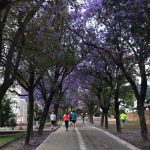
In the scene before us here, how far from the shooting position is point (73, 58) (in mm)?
27078

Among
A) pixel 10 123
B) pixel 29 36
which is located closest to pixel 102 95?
pixel 10 123

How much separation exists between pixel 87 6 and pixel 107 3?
6162mm

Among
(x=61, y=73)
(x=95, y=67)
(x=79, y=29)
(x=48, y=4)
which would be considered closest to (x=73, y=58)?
(x=79, y=29)

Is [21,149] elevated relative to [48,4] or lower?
→ lower

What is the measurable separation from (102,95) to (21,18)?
30.6 metres

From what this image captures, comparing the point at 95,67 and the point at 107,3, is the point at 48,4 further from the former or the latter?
the point at 95,67

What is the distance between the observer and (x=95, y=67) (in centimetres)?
3269

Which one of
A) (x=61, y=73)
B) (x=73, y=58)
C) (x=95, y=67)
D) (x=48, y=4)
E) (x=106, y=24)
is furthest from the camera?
(x=61, y=73)

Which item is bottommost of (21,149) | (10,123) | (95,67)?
(21,149)

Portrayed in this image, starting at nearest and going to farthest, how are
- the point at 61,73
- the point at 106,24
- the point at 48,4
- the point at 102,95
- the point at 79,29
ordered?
the point at 48,4 → the point at 106,24 → the point at 79,29 → the point at 61,73 → the point at 102,95

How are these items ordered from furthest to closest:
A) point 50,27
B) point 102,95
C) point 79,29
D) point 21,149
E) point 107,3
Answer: point 102,95, point 79,29, point 21,149, point 50,27, point 107,3

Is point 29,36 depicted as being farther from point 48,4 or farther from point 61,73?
point 61,73

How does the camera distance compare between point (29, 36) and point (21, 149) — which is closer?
point (29, 36)

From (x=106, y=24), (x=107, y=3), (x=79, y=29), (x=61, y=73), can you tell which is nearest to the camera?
(x=107, y=3)
